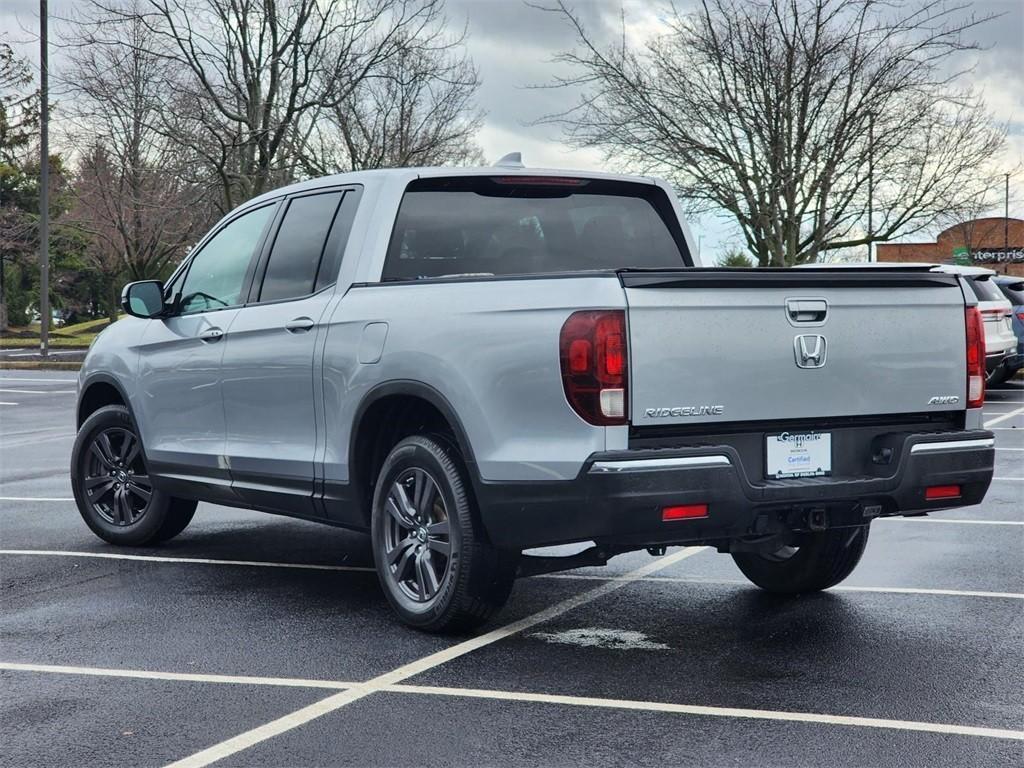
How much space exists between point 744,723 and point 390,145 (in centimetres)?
3117

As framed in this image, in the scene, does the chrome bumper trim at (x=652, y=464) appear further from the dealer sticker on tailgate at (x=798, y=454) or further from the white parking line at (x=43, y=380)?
the white parking line at (x=43, y=380)

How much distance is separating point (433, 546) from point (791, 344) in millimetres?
1696

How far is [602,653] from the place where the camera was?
5.41 meters

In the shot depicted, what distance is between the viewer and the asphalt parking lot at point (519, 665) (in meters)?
4.23

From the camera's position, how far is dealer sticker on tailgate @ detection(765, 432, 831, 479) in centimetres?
515

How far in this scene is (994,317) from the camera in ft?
65.2

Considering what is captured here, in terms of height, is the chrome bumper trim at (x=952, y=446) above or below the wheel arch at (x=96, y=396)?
below

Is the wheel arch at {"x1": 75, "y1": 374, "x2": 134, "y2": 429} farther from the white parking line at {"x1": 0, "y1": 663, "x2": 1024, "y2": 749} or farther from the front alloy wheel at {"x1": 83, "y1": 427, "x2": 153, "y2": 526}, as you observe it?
the white parking line at {"x1": 0, "y1": 663, "x2": 1024, "y2": 749}

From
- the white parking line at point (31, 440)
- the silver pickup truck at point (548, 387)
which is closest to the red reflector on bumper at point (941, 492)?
the silver pickup truck at point (548, 387)

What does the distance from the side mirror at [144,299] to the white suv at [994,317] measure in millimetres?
14735

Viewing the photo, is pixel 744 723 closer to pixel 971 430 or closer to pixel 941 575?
pixel 971 430

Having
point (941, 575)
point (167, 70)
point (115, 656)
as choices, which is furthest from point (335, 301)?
point (167, 70)

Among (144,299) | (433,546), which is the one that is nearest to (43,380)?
(144,299)

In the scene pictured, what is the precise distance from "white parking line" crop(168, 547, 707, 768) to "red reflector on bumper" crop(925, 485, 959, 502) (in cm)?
176
